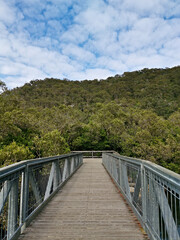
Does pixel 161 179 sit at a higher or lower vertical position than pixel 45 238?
higher

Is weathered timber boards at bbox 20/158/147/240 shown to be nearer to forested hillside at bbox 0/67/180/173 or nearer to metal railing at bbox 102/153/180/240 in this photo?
metal railing at bbox 102/153/180/240

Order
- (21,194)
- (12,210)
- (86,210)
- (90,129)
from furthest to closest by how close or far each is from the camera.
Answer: (90,129)
(86,210)
(21,194)
(12,210)

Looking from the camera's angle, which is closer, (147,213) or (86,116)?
(147,213)

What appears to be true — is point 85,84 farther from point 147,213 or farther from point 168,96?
point 147,213

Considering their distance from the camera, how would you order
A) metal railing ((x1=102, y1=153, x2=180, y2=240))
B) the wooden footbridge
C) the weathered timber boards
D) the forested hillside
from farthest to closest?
the forested hillside, the weathered timber boards, the wooden footbridge, metal railing ((x1=102, y1=153, x2=180, y2=240))

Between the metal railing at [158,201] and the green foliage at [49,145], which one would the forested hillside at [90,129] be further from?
the metal railing at [158,201]

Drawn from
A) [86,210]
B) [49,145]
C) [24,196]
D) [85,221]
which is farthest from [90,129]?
[24,196]

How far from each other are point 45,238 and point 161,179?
1803mm

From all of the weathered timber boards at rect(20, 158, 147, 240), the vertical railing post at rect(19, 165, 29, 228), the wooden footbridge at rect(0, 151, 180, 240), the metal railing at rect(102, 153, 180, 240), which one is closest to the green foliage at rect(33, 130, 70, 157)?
the weathered timber boards at rect(20, 158, 147, 240)

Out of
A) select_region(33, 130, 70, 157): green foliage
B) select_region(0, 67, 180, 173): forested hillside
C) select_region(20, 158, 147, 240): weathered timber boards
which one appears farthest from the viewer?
select_region(0, 67, 180, 173): forested hillside

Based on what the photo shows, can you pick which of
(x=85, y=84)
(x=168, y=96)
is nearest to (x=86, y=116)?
(x=168, y=96)

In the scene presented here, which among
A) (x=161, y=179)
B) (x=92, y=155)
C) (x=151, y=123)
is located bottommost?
(x=92, y=155)

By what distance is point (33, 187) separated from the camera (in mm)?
3436

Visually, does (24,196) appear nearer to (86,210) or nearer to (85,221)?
(85,221)
